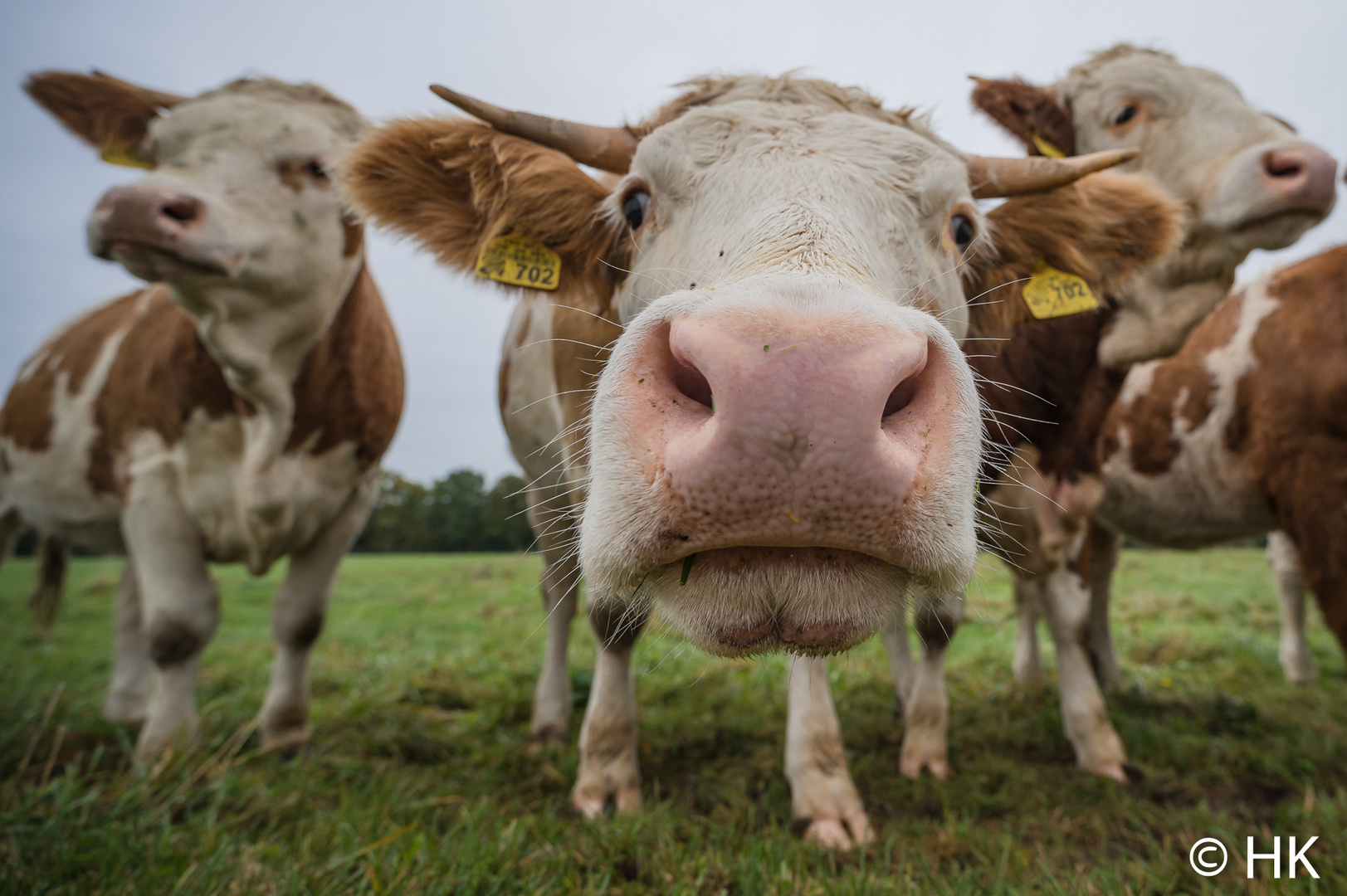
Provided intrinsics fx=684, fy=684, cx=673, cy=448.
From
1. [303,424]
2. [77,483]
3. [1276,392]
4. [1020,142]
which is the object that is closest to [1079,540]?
[1276,392]

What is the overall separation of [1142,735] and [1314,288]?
255 centimetres

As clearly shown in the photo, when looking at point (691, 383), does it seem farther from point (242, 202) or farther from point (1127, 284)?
point (1127, 284)

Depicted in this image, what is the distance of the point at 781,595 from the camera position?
105cm

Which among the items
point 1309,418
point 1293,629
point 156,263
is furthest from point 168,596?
point 1293,629

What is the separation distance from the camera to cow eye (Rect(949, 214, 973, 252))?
6.21 feet

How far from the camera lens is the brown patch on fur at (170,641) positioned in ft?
9.78

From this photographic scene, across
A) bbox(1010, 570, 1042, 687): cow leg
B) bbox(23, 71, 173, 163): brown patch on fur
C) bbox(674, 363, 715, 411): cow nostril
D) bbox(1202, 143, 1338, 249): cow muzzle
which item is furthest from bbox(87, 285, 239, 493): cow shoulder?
bbox(1010, 570, 1042, 687): cow leg

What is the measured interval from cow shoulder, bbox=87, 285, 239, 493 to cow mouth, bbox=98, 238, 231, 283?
60 cm

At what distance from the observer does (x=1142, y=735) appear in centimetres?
337

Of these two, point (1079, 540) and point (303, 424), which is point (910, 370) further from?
point (1079, 540)

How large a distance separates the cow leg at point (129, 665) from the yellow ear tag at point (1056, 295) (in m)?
5.38

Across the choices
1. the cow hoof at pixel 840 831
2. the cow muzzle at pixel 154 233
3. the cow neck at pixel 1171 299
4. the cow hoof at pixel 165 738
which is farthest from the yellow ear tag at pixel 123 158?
the cow neck at pixel 1171 299

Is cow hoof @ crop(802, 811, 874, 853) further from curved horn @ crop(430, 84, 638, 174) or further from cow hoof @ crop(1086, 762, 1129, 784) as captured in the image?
curved horn @ crop(430, 84, 638, 174)

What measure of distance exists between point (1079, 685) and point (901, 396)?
2.99 meters
